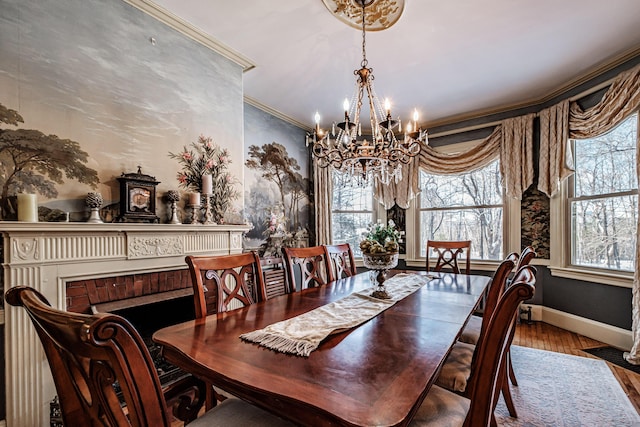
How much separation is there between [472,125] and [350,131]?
115 inches

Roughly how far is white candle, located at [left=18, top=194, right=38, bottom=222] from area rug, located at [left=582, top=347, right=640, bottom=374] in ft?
14.4

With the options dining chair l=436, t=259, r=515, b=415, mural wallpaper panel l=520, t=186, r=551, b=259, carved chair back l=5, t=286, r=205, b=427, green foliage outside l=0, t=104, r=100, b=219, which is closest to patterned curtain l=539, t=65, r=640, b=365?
mural wallpaper panel l=520, t=186, r=551, b=259

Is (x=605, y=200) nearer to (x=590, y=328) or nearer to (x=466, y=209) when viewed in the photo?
(x=590, y=328)

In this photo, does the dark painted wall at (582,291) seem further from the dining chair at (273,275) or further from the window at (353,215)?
the dining chair at (273,275)

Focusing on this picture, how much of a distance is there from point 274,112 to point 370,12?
210 centimetres

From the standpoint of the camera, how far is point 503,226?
155 inches

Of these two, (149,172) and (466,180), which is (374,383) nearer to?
(149,172)

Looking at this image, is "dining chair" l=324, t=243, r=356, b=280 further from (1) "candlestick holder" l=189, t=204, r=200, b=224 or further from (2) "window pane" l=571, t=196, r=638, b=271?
(2) "window pane" l=571, t=196, r=638, b=271

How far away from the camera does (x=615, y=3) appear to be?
2109mm

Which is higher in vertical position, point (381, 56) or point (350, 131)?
point (381, 56)

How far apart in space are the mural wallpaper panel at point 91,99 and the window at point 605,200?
3.96 m

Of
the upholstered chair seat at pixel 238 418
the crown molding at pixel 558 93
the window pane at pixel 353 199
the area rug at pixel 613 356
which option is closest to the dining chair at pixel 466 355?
the upholstered chair seat at pixel 238 418

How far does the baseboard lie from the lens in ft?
9.24

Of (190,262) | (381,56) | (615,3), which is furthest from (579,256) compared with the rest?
(190,262)
